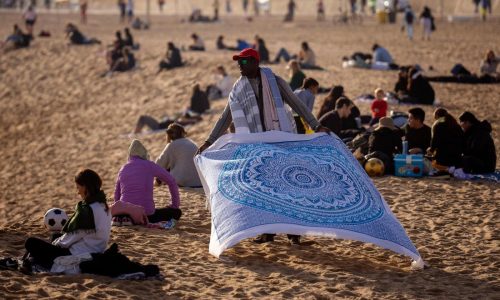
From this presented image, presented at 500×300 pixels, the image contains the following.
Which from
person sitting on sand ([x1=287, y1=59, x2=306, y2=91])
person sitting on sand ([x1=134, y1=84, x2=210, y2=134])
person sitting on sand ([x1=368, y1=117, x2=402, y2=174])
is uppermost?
person sitting on sand ([x1=287, y1=59, x2=306, y2=91])

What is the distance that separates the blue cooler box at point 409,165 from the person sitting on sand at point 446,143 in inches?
10.3

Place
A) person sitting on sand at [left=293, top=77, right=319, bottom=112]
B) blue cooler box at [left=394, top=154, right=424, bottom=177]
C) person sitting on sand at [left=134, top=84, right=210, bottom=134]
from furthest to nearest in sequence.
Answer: person sitting on sand at [left=134, top=84, right=210, bottom=134] → person sitting on sand at [left=293, top=77, right=319, bottom=112] → blue cooler box at [left=394, top=154, right=424, bottom=177]

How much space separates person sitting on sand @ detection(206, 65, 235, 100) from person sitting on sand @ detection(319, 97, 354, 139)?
8275mm

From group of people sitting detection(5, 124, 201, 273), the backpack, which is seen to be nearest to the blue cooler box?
group of people sitting detection(5, 124, 201, 273)

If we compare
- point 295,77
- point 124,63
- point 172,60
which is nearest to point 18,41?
point 124,63

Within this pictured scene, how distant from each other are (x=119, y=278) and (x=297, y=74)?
1061cm

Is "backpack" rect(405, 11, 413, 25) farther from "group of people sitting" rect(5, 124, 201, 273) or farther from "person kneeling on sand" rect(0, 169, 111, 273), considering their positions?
"person kneeling on sand" rect(0, 169, 111, 273)

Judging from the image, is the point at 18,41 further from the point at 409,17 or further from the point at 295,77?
the point at 295,77

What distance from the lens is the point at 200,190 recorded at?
1295 centimetres

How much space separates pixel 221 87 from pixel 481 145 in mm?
10895

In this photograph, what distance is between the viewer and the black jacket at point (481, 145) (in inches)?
523

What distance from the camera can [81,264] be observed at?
850cm

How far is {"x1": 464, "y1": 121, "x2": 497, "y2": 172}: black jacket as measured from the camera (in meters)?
13.3

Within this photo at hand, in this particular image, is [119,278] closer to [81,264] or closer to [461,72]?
[81,264]
